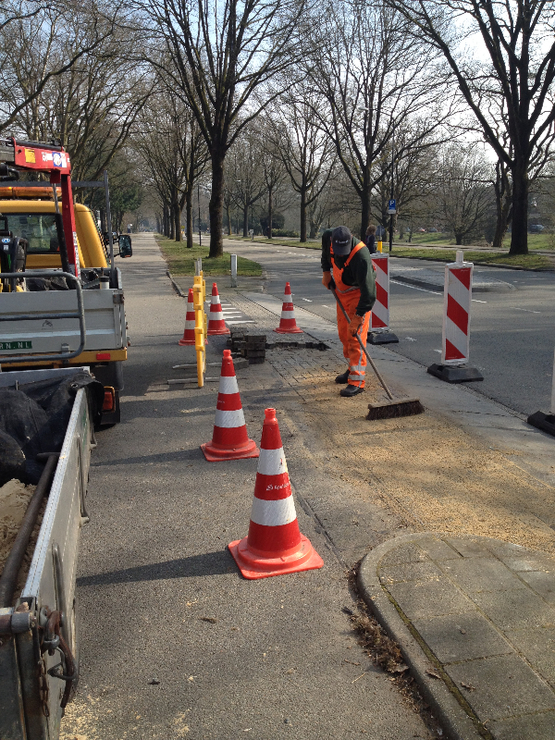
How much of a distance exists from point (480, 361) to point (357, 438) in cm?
400

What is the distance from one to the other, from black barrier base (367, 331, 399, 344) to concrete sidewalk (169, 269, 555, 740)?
7.12 m

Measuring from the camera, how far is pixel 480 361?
9281 millimetres

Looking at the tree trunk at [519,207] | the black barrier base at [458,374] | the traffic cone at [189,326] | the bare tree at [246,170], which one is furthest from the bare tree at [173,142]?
the black barrier base at [458,374]

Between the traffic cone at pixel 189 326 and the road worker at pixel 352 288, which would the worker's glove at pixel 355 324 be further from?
the traffic cone at pixel 189 326

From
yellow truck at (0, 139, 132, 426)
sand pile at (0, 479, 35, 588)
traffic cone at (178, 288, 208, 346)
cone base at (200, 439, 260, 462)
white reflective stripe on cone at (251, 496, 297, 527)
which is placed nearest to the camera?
sand pile at (0, 479, 35, 588)

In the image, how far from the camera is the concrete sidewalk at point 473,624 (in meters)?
2.56

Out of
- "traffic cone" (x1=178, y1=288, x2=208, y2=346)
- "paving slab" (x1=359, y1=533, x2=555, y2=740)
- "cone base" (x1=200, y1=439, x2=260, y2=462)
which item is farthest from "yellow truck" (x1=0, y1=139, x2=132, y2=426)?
"traffic cone" (x1=178, y1=288, x2=208, y2=346)

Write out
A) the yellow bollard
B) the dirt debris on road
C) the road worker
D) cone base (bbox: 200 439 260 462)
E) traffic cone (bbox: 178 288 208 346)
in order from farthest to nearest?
traffic cone (bbox: 178 288 208 346)
the yellow bollard
the road worker
cone base (bbox: 200 439 260 462)
the dirt debris on road

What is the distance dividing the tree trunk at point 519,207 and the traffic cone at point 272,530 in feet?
86.5

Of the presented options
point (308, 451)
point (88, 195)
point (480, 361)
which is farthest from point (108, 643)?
point (88, 195)

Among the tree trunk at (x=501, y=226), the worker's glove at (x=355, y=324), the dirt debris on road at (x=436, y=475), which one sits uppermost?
the tree trunk at (x=501, y=226)

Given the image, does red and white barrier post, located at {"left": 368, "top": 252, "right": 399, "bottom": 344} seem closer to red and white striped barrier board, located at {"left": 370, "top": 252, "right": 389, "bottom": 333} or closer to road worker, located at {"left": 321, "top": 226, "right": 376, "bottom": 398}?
red and white striped barrier board, located at {"left": 370, "top": 252, "right": 389, "bottom": 333}

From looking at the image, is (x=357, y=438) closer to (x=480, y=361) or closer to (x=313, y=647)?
(x=313, y=647)

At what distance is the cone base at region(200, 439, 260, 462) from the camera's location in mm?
5496
